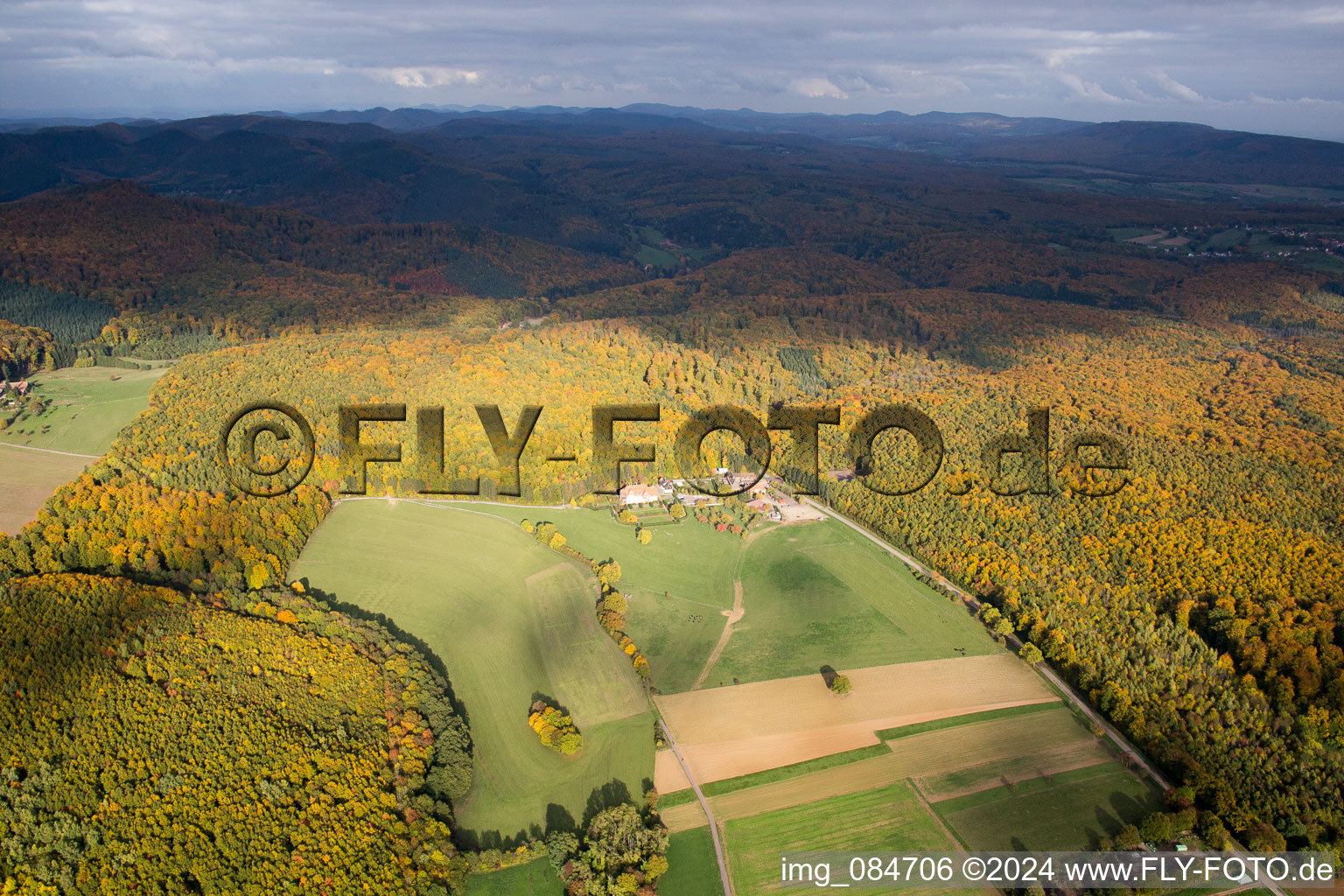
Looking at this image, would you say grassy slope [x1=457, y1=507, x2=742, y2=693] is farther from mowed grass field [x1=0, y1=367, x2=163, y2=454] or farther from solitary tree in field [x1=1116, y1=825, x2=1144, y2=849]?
mowed grass field [x1=0, y1=367, x2=163, y2=454]

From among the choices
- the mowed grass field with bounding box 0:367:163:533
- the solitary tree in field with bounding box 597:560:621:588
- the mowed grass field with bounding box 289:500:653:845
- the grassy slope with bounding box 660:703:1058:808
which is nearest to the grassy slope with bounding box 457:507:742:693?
the solitary tree in field with bounding box 597:560:621:588

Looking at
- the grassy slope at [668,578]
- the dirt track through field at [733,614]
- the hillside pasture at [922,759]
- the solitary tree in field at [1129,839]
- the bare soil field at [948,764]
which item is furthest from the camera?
the grassy slope at [668,578]

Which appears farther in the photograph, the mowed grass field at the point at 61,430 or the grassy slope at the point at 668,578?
the mowed grass field at the point at 61,430

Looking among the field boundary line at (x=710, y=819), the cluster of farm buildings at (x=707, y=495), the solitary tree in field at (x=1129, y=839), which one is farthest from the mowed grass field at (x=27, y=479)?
the solitary tree in field at (x=1129, y=839)

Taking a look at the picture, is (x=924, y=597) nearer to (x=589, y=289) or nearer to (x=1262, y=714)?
(x=1262, y=714)

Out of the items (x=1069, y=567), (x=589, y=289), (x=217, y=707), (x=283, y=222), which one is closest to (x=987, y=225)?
(x=589, y=289)

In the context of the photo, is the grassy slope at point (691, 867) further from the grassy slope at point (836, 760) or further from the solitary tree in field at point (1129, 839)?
the solitary tree in field at point (1129, 839)

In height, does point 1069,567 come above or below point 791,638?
above
